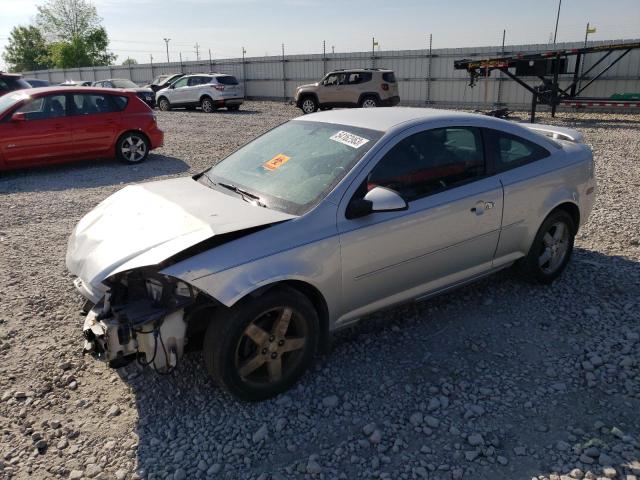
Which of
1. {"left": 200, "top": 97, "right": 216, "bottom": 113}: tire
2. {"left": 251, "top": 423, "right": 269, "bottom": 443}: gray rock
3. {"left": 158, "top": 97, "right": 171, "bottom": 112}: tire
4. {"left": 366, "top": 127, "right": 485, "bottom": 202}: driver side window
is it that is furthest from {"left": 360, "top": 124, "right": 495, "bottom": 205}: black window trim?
{"left": 158, "top": 97, "right": 171, "bottom": 112}: tire

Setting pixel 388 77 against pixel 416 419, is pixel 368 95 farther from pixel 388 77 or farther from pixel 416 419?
pixel 416 419

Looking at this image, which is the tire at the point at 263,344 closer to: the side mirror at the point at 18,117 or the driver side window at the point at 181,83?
the side mirror at the point at 18,117

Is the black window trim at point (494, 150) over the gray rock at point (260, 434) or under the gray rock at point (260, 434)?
over

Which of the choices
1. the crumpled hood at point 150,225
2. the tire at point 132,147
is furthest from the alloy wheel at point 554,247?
the tire at point 132,147

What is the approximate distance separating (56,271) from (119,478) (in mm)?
3007

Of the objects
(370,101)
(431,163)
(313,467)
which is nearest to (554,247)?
(431,163)

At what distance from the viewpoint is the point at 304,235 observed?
119 inches

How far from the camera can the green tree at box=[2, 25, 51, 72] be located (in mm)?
67250

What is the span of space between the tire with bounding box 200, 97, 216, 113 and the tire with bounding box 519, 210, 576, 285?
19198 mm

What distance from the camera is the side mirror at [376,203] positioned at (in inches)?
122

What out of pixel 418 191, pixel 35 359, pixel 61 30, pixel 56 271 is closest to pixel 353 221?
pixel 418 191

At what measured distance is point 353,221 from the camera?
3184 mm

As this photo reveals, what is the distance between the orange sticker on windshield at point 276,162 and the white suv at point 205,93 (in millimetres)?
18807

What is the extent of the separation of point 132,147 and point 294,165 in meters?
7.69
